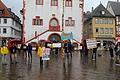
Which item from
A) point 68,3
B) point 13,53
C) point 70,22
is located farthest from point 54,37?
point 13,53

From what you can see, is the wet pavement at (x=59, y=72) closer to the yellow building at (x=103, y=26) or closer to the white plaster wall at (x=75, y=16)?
the white plaster wall at (x=75, y=16)

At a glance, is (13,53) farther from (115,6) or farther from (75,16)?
(115,6)

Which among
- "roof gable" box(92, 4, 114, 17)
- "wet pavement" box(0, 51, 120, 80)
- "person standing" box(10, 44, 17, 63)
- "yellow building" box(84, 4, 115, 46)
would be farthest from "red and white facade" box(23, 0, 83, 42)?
"wet pavement" box(0, 51, 120, 80)

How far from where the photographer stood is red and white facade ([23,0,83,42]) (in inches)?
2586

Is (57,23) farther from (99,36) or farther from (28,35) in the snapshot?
(99,36)

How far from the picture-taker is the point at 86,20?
324ft

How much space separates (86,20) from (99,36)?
36.9 feet

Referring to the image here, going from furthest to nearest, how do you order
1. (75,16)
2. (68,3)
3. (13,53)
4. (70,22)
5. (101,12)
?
(101,12)
(68,3)
(75,16)
(70,22)
(13,53)

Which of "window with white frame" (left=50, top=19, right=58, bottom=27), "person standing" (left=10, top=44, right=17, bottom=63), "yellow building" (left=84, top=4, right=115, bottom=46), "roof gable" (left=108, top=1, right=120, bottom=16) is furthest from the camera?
"roof gable" (left=108, top=1, right=120, bottom=16)

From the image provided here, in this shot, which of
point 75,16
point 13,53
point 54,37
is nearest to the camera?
point 13,53

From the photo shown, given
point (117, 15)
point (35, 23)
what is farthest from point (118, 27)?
point (35, 23)

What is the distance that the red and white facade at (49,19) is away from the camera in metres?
65.7

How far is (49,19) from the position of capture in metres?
66.5

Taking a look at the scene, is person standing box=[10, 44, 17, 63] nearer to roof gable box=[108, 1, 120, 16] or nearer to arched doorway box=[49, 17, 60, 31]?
arched doorway box=[49, 17, 60, 31]
